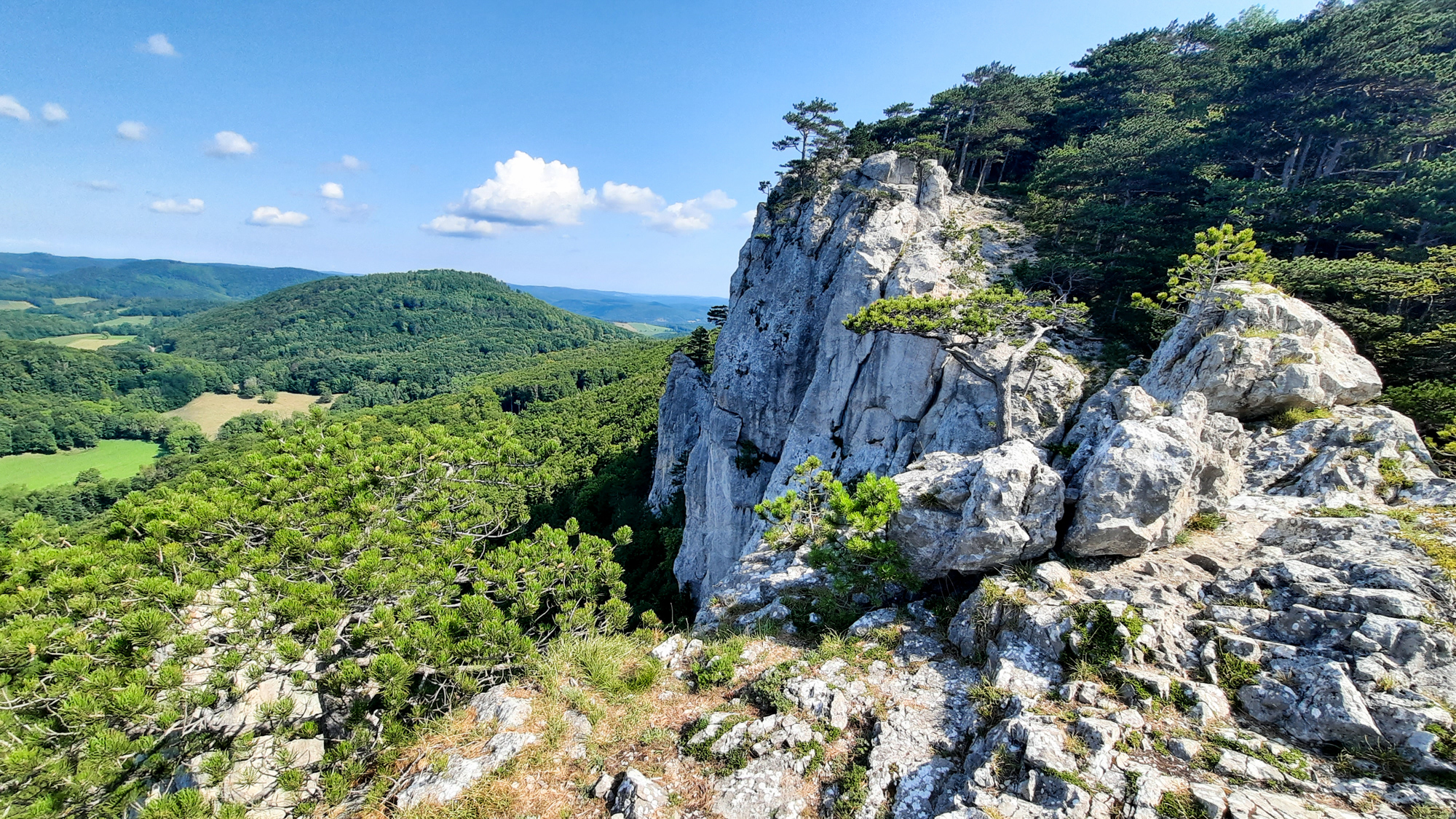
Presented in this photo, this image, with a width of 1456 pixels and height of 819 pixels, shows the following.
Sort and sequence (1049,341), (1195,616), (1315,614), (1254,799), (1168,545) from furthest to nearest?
(1049,341) < (1168,545) < (1195,616) < (1315,614) < (1254,799)

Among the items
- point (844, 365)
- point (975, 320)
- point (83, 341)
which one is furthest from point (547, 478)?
point (83, 341)

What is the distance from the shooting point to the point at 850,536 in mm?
11625

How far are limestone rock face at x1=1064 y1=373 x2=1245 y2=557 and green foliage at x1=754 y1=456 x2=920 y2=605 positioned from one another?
3189mm

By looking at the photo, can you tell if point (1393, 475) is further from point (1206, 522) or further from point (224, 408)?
point (224, 408)

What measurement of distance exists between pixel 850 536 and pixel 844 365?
15.0 meters

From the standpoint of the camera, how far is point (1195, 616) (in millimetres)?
7277

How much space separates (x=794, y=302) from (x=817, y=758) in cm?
2650

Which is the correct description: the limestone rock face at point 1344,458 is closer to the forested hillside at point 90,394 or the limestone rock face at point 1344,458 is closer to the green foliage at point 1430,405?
the green foliage at point 1430,405

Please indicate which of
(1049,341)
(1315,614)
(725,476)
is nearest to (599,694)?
(1315,614)

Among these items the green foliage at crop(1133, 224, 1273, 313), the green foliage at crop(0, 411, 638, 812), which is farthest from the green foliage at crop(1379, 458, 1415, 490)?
the green foliage at crop(0, 411, 638, 812)

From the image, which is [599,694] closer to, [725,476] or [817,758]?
[817,758]

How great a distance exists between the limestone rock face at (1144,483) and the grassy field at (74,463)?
113 m

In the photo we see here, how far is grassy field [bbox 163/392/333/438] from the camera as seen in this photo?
367ft

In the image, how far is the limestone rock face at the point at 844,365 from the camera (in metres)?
19.2
